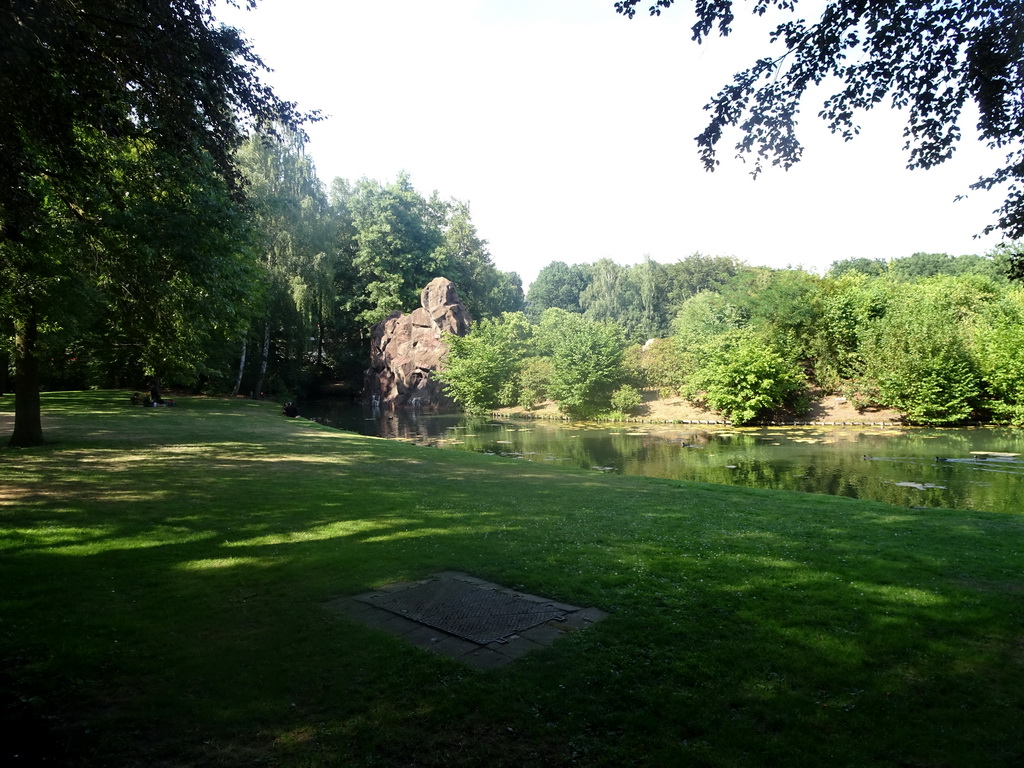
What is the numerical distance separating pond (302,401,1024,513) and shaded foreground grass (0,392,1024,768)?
633 cm

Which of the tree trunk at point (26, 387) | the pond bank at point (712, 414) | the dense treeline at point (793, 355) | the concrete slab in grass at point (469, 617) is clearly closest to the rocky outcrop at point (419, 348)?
the dense treeline at point (793, 355)

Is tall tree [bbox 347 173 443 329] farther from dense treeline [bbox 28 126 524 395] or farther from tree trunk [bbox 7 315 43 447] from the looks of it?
tree trunk [bbox 7 315 43 447]

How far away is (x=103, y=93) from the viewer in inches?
292

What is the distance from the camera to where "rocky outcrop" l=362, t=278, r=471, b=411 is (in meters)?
49.6

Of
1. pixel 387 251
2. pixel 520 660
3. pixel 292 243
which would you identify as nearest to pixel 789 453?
pixel 520 660

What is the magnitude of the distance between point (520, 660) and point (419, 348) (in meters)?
46.9

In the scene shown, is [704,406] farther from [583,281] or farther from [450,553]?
[583,281]

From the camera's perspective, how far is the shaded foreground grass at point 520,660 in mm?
3406

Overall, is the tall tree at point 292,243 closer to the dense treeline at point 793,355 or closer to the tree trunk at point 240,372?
the tree trunk at point 240,372

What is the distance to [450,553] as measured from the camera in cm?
688

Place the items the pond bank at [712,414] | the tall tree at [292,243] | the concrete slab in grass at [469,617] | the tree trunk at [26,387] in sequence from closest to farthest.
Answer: the concrete slab in grass at [469,617] → the tree trunk at [26,387] → the pond bank at [712,414] → the tall tree at [292,243]

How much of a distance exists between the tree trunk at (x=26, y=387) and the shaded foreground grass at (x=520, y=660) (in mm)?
5980

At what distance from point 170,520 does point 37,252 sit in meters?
6.42

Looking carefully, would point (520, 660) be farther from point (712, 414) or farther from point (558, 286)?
point (558, 286)
